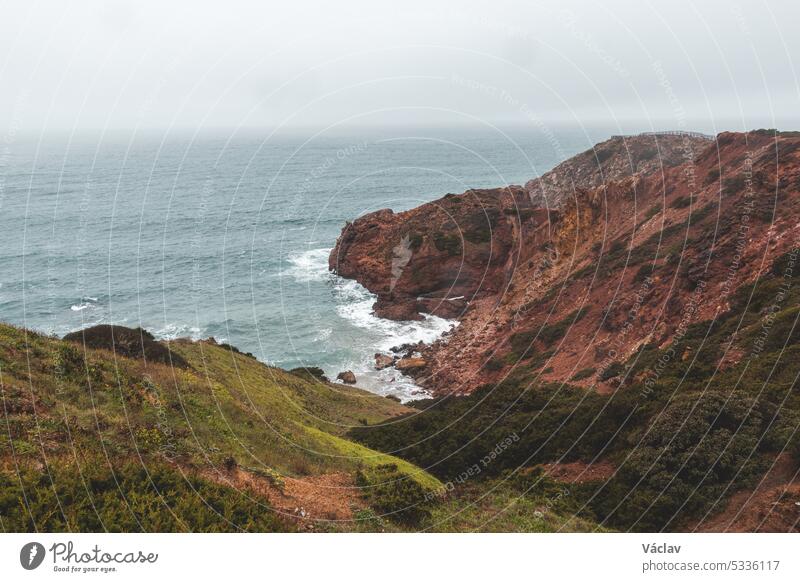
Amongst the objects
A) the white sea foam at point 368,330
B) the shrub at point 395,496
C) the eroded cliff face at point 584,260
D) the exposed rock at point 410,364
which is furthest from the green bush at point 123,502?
the exposed rock at point 410,364

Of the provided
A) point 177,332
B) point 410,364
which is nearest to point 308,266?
point 177,332

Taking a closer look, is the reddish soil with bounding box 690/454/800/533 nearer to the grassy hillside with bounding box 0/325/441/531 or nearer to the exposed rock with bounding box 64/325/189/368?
the grassy hillside with bounding box 0/325/441/531

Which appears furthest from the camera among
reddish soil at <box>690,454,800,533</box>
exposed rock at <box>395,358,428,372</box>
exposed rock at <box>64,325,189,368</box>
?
exposed rock at <box>395,358,428,372</box>

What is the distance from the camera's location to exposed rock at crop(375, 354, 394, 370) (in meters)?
44.1

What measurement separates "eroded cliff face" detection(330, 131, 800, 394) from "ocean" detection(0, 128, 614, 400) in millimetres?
5307

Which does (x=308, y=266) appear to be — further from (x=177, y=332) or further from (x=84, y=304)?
(x=84, y=304)

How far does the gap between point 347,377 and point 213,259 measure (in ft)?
137

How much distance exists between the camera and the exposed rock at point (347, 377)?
4100 centimetres

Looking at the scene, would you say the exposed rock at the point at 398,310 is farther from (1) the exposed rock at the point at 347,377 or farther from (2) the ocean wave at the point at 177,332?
(2) the ocean wave at the point at 177,332

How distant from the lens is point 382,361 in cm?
4434

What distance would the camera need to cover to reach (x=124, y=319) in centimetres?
5122

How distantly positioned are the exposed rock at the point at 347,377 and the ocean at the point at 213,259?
0.90m

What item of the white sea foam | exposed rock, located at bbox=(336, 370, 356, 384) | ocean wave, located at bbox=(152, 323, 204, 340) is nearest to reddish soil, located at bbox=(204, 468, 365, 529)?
the white sea foam

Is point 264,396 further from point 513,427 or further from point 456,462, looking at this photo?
point 513,427
